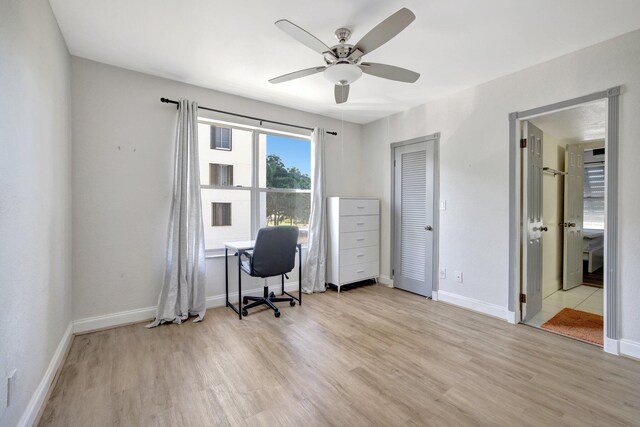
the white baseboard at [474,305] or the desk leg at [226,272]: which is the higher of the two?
the desk leg at [226,272]

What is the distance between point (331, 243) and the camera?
4.07 metres

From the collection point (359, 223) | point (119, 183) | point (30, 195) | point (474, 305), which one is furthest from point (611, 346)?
point (119, 183)

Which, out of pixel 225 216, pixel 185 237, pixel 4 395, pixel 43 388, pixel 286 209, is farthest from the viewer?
pixel 286 209

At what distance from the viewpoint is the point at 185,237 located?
9.71 ft

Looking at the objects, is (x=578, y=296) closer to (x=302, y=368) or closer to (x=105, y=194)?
(x=302, y=368)

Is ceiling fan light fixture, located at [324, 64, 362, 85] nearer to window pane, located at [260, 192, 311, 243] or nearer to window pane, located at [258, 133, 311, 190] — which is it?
window pane, located at [258, 133, 311, 190]

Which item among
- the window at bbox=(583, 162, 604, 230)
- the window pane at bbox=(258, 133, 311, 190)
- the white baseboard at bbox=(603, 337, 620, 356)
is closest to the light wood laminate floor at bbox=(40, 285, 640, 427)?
the white baseboard at bbox=(603, 337, 620, 356)

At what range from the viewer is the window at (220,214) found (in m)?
3.41

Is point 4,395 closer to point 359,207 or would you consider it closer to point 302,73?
point 302,73

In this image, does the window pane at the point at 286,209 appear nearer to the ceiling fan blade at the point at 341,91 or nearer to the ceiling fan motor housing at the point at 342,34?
the ceiling fan blade at the point at 341,91

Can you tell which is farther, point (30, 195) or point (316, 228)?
point (316, 228)

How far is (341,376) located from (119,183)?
2.69 meters

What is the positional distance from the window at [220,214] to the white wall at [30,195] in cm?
136

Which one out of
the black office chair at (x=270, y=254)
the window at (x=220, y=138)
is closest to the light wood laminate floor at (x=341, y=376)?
the black office chair at (x=270, y=254)
